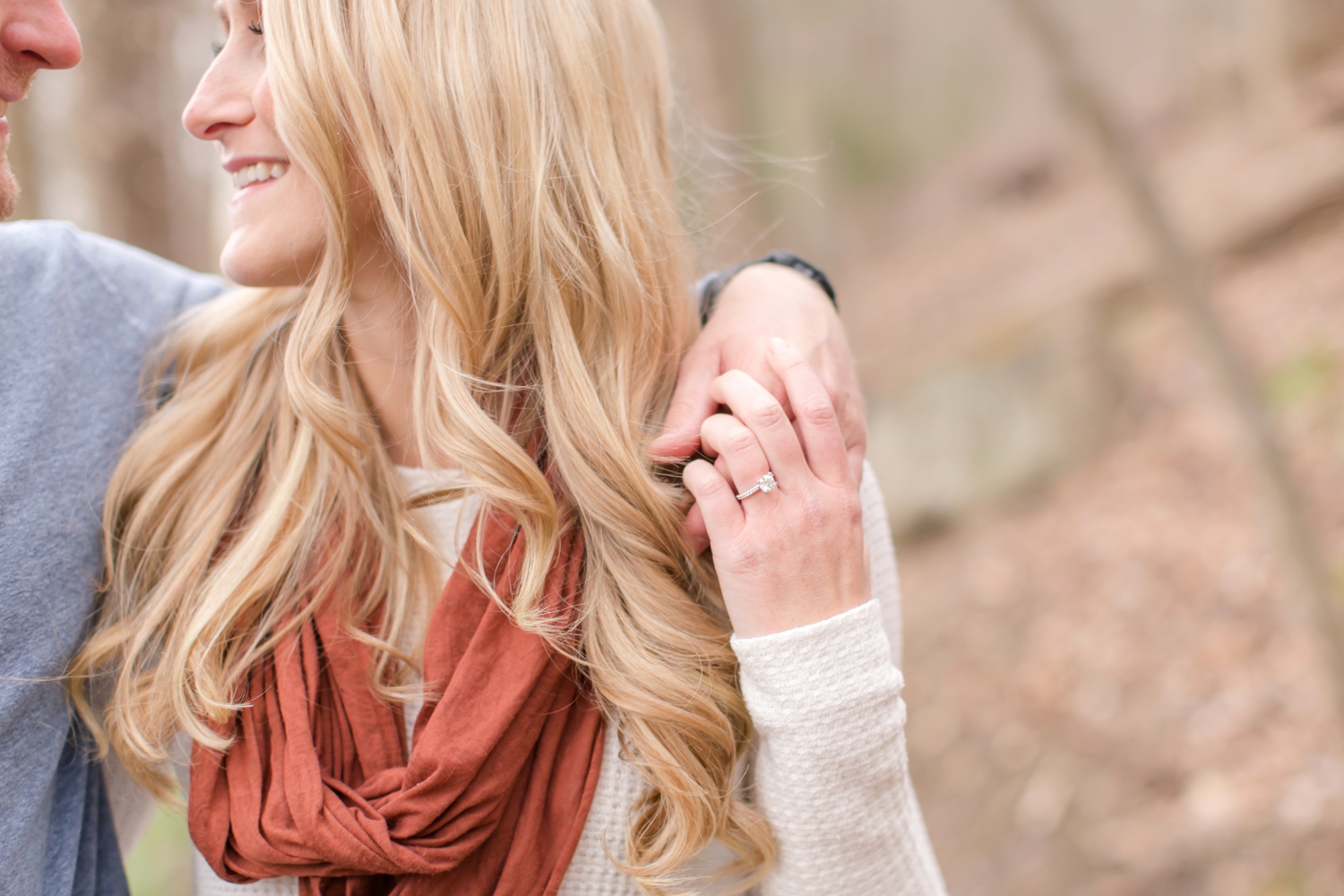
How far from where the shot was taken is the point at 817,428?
1.21m

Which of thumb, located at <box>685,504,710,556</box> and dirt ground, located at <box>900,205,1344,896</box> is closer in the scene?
thumb, located at <box>685,504,710,556</box>

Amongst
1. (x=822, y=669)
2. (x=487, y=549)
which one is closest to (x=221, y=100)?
(x=487, y=549)

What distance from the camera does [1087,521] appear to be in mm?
4711

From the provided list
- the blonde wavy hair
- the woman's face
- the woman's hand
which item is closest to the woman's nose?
the woman's face

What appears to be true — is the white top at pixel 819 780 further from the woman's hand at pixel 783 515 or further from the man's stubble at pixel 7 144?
the man's stubble at pixel 7 144

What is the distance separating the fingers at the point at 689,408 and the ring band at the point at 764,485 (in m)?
0.13

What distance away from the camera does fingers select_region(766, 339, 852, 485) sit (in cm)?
Answer: 121

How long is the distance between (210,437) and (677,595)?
2.69 ft

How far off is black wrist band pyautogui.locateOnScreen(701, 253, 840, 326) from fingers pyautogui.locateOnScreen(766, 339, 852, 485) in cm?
40

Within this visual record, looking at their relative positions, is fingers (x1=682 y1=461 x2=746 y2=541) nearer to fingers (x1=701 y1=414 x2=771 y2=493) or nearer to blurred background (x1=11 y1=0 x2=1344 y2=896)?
fingers (x1=701 y1=414 x2=771 y2=493)

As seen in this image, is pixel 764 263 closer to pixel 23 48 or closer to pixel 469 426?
pixel 469 426

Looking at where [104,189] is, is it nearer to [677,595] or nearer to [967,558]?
[677,595]

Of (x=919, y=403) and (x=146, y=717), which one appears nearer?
(x=146, y=717)

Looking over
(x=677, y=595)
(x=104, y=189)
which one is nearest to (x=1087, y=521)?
(x=677, y=595)
